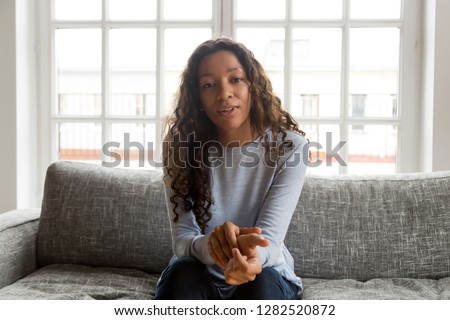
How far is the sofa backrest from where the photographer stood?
2021 mm

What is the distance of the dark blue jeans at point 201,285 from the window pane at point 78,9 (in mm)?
1597

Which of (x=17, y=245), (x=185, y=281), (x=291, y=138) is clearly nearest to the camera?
(x=185, y=281)

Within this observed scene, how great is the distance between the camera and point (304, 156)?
1820 millimetres

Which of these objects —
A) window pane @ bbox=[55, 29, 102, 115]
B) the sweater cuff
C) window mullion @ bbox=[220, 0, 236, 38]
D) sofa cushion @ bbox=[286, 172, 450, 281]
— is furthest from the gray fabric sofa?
window mullion @ bbox=[220, 0, 236, 38]

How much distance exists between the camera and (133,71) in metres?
2.82

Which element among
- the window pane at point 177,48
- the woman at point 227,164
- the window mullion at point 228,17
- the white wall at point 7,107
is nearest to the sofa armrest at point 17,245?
the white wall at point 7,107

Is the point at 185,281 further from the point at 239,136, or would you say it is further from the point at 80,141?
the point at 80,141

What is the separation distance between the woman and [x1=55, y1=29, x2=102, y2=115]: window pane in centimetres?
106

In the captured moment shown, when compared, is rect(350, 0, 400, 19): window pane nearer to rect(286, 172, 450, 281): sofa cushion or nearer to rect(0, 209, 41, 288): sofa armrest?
rect(286, 172, 450, 281): sofa cushion

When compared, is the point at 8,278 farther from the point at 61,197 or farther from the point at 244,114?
the point at 244,114

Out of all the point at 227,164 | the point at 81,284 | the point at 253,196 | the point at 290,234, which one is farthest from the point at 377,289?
the point at 81,284

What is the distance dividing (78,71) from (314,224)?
4.71 feet

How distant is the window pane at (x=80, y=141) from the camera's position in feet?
9.37

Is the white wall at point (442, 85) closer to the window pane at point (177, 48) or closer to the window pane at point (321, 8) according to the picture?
the window pane at point (321, 8)
